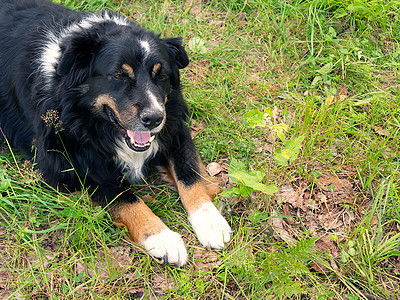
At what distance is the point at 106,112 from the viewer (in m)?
3.09

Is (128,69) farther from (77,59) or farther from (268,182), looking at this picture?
(268,182)

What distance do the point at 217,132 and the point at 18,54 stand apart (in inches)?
78.3

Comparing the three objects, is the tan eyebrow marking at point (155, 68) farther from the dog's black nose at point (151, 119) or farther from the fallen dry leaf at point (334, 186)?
the fallen dry leaf at point (334, 186)

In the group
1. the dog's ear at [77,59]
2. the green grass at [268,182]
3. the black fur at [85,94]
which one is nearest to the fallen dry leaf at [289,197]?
the green grass at [268,182]

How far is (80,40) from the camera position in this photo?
2922mm

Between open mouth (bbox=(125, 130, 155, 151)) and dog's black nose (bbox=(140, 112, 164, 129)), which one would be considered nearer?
dog's black nose (bbox=(140, 112, 164, 129))

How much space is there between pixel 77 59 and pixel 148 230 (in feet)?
4.63

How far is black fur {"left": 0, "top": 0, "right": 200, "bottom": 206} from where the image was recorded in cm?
298

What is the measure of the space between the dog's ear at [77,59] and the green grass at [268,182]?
2.81ft

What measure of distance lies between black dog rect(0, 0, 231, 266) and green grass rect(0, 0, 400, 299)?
16 centimetres

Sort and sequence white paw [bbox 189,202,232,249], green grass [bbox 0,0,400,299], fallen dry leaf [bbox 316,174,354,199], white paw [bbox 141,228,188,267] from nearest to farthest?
green grass [bbox 0,0,400,299]
white paw [bbox 141,228,188,267]
white paw [bbox 189,202,232,249]
fallen dry leaf [bbox 316,174,354,199]

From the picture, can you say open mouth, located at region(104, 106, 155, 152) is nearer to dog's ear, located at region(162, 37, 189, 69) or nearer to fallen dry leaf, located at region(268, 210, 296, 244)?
dog's ear, located at region(162, 37, 189, 69)

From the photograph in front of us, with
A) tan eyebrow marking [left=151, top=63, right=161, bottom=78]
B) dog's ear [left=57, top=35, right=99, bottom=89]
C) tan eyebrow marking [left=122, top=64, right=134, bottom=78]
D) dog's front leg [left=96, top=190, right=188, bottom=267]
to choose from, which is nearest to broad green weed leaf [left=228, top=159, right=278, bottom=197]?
dog's front leg [left=96, top=190, right=188, bottom=267]

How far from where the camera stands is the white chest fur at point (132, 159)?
11.1 feet
